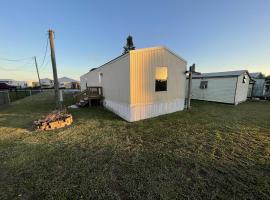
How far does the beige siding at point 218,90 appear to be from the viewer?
37.4ft

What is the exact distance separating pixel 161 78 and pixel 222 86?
340 inches

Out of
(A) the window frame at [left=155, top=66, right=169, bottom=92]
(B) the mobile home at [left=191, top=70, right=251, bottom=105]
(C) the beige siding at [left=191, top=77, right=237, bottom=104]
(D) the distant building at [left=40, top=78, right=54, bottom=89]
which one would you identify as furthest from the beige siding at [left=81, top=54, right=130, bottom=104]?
(D) the distant building at [left=40, top=78, right=54, bottom=89]

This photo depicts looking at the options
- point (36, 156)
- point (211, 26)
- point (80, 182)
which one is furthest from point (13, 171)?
point (211, 26)

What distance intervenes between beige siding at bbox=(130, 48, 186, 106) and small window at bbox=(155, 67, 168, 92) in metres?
0.22

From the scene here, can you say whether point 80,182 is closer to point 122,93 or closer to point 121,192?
point 121,192

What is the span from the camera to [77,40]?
14352 millimetres

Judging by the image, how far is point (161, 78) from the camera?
280 inches

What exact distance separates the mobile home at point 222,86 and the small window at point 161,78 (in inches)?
317

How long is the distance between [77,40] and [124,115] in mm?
12712

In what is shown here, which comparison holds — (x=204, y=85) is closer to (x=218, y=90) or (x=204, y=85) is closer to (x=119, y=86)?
(x=218, y=90)

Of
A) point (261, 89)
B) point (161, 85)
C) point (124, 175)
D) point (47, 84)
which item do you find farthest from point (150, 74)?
point (47, 84)

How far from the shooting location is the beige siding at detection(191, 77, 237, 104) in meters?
11.4

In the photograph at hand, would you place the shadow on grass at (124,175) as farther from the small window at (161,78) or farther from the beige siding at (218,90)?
the beige siding at (218,90)

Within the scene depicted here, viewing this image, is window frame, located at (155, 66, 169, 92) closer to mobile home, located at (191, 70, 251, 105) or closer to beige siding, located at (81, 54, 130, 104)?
beige siding, located at (81, 54, 130, 104)
